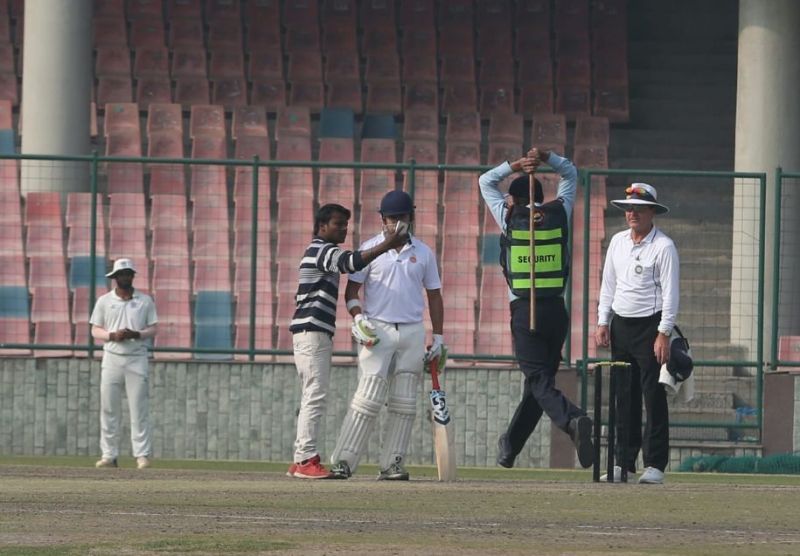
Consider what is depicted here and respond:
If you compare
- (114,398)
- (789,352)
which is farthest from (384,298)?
(789,352)

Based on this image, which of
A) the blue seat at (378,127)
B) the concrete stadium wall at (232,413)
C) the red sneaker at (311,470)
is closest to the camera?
the red sneaker at (311,470)

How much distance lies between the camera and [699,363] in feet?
56.9

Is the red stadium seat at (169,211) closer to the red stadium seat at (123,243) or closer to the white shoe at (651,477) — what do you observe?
the red stadium seat at (123,243)

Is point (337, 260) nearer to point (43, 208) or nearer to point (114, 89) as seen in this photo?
point (43, 208)

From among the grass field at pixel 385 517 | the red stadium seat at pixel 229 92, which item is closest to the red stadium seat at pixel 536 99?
the red stadium seat at pixel 229 92

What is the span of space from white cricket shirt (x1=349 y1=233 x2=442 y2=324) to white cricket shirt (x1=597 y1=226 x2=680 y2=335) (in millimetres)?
1219

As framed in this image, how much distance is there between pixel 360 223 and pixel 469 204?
102 cm

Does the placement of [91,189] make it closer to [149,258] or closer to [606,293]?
[149,258]

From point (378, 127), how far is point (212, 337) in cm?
497

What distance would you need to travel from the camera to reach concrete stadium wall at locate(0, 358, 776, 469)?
17.5m

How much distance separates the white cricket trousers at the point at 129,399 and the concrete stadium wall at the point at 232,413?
1.34 m

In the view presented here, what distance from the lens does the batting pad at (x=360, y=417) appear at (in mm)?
12422

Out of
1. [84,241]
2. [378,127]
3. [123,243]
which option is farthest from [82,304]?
[378,127]

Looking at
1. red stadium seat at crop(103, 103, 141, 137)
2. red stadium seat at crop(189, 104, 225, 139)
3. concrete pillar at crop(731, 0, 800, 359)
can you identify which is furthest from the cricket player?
red stadium seat at crop(103, 103, 141, 137)
